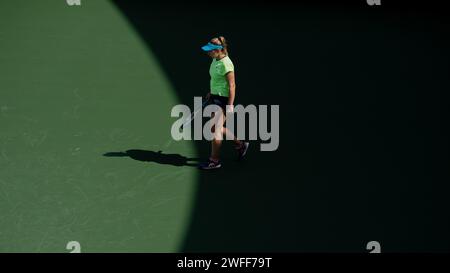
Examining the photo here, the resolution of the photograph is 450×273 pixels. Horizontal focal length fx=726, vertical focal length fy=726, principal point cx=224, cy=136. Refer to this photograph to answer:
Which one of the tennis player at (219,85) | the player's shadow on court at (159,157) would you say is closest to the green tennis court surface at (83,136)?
the player's shadow on court at (159,157)

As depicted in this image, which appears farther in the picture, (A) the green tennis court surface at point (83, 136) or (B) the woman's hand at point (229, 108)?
(B) the woman's hand at point (229, 108)

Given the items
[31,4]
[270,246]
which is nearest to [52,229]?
[270,246]

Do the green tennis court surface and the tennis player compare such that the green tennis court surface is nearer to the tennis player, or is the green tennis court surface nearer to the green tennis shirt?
the tennis player

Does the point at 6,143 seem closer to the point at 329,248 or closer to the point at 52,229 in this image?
the point at 52,229

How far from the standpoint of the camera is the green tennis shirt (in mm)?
8039

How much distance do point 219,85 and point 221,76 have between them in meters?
0.11

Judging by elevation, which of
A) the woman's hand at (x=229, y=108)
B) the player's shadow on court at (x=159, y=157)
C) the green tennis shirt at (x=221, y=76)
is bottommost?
the player's shadow on court at (x=159, y=157)

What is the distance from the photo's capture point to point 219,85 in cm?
818

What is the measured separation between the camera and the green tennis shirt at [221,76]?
26.4 ft

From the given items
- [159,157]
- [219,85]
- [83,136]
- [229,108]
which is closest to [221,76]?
[219,85]

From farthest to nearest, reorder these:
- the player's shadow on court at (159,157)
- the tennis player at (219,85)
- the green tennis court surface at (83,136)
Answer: the player's shadow on court at (159,157)
the tennis player at (219,85)
the green tennis court surface at (83,136)

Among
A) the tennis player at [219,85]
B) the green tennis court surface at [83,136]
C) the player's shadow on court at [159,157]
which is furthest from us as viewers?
the player's shadow on court at [159,157]

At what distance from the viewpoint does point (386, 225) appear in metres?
7.40

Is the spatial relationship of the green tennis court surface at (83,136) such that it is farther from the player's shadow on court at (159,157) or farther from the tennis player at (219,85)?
the tennis player at (219,85)
